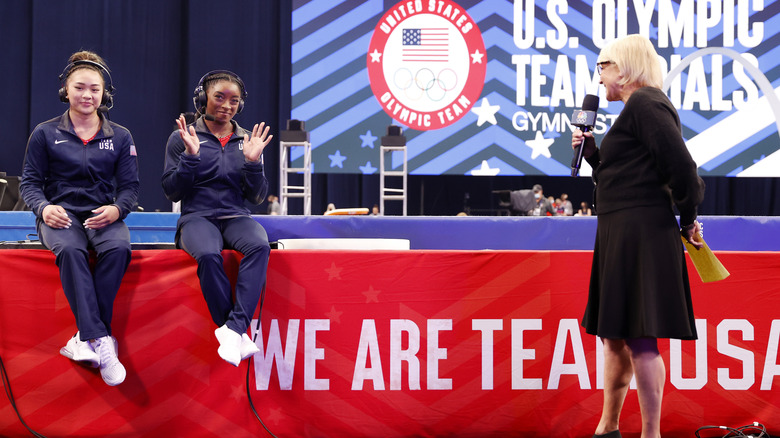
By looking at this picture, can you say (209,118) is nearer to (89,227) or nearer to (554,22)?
(89,227)

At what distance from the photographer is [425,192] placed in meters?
12.4

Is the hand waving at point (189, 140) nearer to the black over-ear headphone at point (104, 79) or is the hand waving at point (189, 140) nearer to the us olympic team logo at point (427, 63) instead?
the black over-ear headphone at point (104, 79)

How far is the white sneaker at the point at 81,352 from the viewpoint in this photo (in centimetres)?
228

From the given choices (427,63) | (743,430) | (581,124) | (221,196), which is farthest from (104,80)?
(427,63)

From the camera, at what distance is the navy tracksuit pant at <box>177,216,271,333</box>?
2.32 metres

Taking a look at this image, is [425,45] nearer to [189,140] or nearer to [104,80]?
[104,80]

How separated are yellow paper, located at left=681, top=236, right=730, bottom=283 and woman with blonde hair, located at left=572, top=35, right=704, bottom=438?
2.0 inches

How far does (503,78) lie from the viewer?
9812mm

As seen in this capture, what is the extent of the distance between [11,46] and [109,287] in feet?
38.0

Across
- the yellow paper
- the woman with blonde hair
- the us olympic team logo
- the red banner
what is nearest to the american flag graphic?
the us olympic team logo

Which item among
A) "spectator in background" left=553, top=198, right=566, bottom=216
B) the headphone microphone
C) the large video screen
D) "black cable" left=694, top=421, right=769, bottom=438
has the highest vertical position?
the large video screen

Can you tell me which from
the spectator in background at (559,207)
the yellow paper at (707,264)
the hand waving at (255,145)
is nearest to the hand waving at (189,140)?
the hand waving at (255,145)

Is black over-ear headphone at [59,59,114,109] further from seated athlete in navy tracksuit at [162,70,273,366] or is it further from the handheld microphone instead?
the handheld microphone

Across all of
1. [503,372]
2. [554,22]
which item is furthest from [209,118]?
[554,22]
